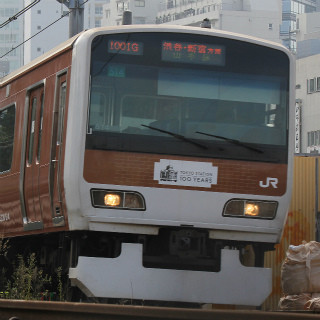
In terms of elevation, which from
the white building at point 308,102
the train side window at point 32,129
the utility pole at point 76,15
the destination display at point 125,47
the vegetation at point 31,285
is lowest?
the vegetation at point 31,285

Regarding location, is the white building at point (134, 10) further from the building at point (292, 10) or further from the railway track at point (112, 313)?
the railway track at point (112, 313)

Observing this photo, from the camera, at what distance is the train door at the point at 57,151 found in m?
10.3

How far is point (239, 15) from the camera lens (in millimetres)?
119312

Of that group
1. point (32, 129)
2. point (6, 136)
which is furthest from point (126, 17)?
point (32, 129)

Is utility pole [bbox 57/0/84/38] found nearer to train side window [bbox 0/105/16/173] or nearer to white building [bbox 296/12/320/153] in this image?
train side window [bbox 0/105/16/173]

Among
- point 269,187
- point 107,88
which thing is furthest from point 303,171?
point 107,88

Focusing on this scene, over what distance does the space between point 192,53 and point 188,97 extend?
1.76 ft

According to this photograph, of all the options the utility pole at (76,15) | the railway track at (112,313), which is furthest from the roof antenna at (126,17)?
the railway track at (112,313)

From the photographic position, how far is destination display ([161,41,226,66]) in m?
10.4

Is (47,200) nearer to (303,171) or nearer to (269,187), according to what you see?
(269,187)

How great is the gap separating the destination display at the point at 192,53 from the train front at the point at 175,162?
13 mm

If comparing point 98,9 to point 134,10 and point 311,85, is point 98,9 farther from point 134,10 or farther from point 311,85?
point 311,85

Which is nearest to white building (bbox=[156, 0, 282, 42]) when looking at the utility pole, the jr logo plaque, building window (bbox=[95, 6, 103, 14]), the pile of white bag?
building window (bbox=[95, 6, 103, 14])

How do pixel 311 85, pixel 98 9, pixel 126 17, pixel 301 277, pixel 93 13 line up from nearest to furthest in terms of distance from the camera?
pixel 301 277 < pixel 126 17 < pixel 311 85 < pixel 93 13 < pixel 98 9
